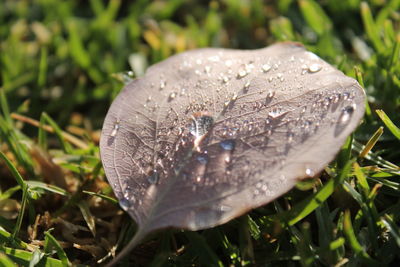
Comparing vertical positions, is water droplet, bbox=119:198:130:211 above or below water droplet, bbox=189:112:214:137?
below

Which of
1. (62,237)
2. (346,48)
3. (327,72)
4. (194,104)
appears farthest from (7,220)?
(346,48)

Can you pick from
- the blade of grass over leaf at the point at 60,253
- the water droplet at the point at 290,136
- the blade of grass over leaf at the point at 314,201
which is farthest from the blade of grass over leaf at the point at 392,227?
the blade of grass over leaf at the point at 60,253

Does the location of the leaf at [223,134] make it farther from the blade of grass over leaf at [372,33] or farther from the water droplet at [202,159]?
the blade of grass over leaf at [372,33]

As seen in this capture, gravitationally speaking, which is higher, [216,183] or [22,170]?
[216,183]

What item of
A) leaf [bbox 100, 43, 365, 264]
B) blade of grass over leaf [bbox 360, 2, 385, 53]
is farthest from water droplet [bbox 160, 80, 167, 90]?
blade of grass over leaf [bbox 360, 2, 385, 53]

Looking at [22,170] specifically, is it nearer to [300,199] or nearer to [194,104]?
[194,104]

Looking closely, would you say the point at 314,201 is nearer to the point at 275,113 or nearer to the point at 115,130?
the point at 275,113

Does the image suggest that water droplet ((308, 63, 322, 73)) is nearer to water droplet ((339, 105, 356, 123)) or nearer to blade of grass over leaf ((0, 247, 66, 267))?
water droplet ((339, 105, 356, 123))
